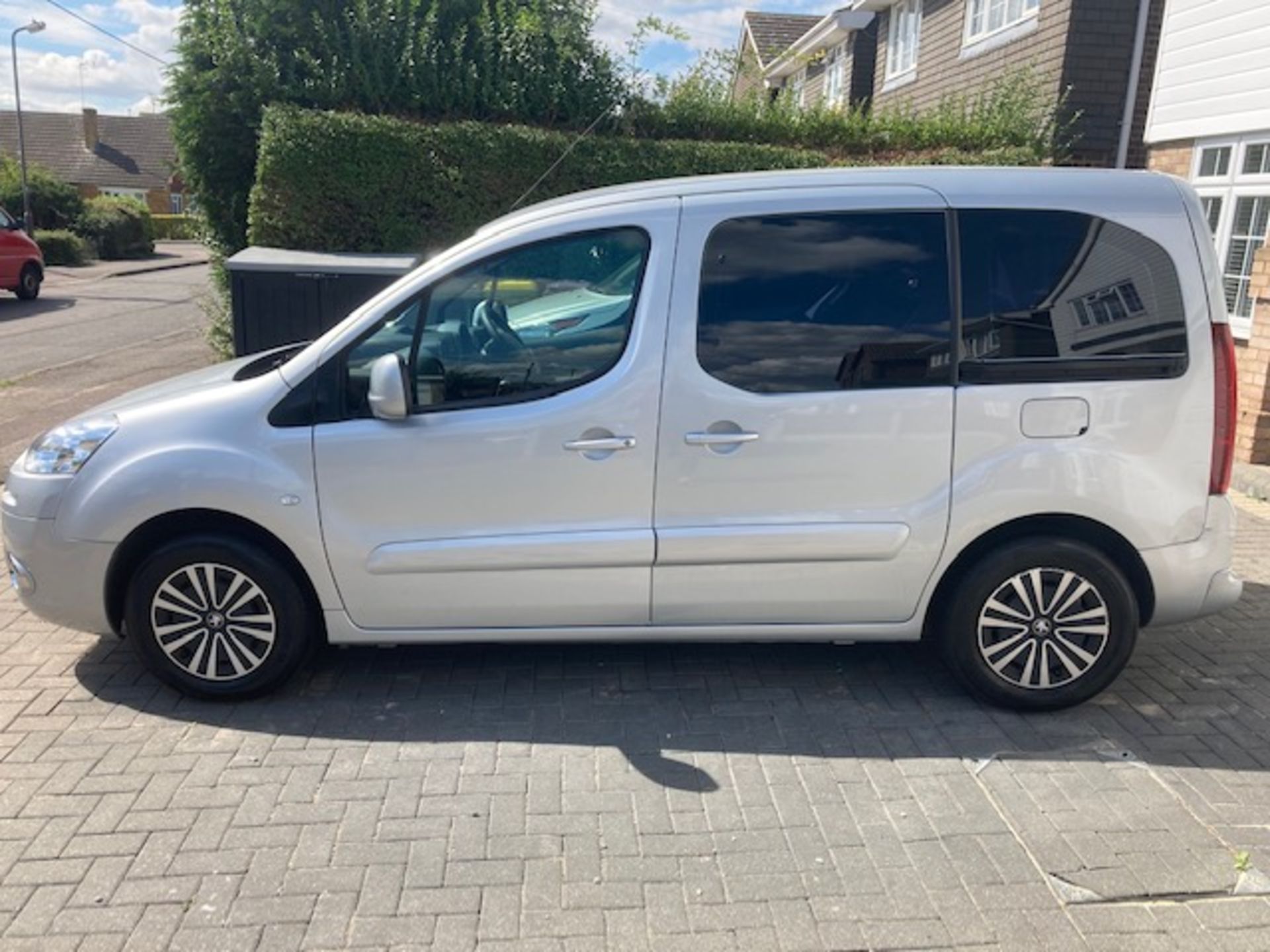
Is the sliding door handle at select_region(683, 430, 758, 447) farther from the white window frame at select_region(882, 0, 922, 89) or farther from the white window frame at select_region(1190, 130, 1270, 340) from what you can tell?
the white window frame at select_region(882, 0, 922, 89)

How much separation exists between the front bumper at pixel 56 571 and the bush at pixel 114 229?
109 feet

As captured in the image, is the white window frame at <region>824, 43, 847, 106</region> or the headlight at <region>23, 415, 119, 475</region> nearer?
the headlight at <region>23, 415, 119, 475</region>

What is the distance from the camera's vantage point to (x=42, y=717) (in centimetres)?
387

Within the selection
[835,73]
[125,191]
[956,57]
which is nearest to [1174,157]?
[956,57]

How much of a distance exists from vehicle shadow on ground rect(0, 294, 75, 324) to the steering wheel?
52.7 feet

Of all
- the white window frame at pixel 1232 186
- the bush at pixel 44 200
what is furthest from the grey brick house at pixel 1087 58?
the bush at pixel 44 200

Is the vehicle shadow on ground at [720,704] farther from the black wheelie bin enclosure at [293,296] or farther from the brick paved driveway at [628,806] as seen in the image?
the black wheelie bin enclosure at [293,296]

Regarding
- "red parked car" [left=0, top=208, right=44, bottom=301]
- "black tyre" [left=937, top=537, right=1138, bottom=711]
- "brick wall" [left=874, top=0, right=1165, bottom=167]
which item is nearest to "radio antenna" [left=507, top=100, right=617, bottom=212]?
"black tyre" [left=937, top=537, right=1138, bottom=711]

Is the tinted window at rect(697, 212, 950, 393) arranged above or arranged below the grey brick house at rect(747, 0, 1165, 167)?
below

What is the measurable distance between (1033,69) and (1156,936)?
11848 millimetres

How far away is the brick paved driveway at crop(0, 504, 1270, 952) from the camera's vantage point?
2781mm

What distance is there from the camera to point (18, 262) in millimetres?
18812

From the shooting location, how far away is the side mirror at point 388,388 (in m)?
3.65

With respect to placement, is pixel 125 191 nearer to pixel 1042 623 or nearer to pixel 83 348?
pixel 83 348
